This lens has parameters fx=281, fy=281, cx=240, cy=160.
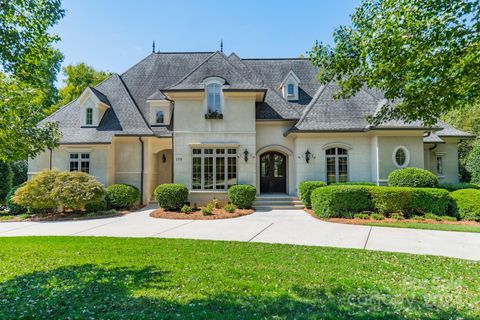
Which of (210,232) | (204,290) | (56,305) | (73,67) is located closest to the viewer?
(56,305)

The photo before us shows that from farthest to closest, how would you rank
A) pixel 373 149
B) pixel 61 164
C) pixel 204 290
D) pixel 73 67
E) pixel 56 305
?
pixel 73 67 → pixel 61 164 → pixel 373 149 → pixel 204 290 → pixel 56 305

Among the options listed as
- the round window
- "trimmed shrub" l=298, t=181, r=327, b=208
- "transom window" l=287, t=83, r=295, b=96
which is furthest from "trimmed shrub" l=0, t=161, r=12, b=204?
the round window

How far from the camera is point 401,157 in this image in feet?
48.6

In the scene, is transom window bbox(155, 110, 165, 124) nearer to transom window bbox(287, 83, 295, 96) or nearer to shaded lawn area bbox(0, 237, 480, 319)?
transom window bbox(287, 83, 295, 96)

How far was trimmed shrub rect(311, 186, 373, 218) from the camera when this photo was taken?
12.1 m

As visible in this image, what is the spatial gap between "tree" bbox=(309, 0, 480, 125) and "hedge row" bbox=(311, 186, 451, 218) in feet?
23.2

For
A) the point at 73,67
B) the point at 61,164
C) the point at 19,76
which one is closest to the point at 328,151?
the point at 19,76

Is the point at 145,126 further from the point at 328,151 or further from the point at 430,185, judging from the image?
the point at 430,185

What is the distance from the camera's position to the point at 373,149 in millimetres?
15141

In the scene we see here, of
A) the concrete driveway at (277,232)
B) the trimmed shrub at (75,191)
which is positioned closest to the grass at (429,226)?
the concrete driveway at (277,232)

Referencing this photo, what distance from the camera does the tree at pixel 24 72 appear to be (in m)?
4.44

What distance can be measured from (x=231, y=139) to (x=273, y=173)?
3711 mm

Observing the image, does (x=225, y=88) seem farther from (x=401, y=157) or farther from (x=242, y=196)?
(x=401, y=157)

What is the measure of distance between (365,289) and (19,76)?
6.85 m
